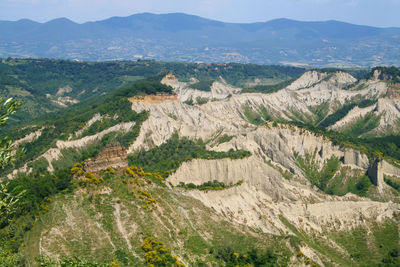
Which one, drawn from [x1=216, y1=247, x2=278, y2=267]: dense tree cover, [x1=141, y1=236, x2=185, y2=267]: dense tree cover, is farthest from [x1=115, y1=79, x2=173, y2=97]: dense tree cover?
[x1=141, y1=236, x2=185, y2=267]: dense tree cover

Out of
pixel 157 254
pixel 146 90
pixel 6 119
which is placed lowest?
pixel 157 254

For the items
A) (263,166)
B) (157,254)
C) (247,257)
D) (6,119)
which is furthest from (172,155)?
(6,119)

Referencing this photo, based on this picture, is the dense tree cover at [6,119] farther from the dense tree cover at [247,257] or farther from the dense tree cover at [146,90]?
the dense tree cover at [146,90]

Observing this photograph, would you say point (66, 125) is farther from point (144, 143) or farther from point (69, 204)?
point (69, 204)

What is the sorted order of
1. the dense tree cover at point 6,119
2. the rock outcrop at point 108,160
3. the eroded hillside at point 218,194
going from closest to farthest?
the dense tree cover at point 6,119, the eroded hillside at point 218,194, the rock outcrop at point 108,160

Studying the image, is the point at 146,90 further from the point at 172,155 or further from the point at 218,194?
the point at 218,194

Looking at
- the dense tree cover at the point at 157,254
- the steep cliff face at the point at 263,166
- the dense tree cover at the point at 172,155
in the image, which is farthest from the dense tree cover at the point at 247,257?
the dense tree cover at the point at 172,155

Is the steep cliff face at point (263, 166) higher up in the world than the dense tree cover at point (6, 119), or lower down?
lower down
